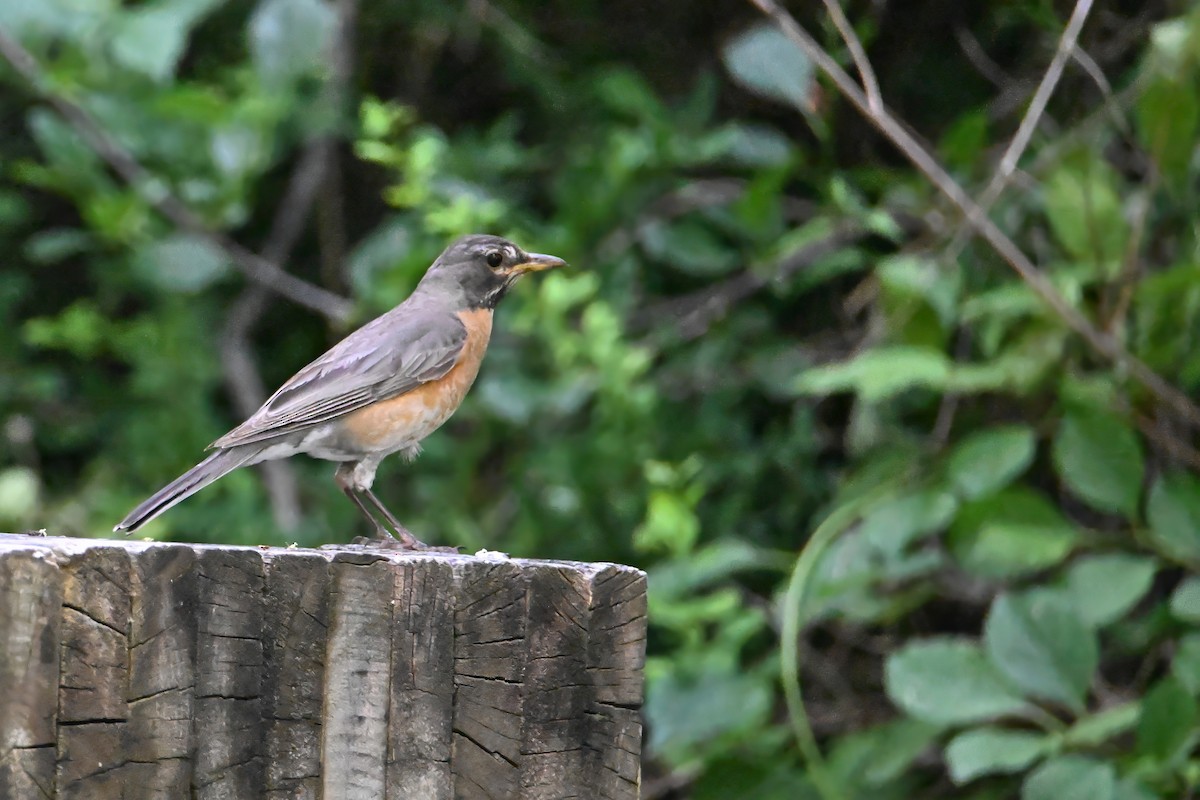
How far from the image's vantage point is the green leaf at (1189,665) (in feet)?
10.9

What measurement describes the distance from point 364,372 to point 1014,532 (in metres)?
1.65

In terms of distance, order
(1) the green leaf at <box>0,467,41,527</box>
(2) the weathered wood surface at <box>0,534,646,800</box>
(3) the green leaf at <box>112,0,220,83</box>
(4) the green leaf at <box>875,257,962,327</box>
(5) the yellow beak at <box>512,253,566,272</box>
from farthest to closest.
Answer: (3) the green leaf at <box>112,0,220,83</box>, (5) the yellow beak at <box>512,253,566,272</box>, (1) the green leaf at <box>0,467,41,527</box>, (4) the green leaf at <box>875,257,962,327</box>, (2) the weathered wood surface at <box>0,534,646,800</box>

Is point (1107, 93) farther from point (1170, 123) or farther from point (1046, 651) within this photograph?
point (1046, 651)

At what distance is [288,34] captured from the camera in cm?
459

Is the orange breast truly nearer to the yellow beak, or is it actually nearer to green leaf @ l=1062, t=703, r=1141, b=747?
the yellow beak

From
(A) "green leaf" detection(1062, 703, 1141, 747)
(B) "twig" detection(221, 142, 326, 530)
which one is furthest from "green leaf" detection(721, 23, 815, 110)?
(B) "twig" detection(221, 142, 326, 530)

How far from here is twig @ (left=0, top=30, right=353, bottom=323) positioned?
4570mm

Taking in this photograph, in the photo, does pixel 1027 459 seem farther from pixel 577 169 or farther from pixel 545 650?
pixel 545 650

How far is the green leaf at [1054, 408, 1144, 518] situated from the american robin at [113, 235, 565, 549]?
138cm

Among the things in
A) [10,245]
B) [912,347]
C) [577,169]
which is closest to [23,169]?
[10,245]

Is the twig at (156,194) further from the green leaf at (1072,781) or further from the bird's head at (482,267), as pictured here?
the green leaf at (1072,781)

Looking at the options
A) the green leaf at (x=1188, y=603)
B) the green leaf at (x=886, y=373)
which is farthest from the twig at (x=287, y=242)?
the green leaf at (x=1188, y=603)

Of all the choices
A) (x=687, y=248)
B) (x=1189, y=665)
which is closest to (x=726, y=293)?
(x=687, y=248)

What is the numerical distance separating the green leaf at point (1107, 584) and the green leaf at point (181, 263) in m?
2.81
